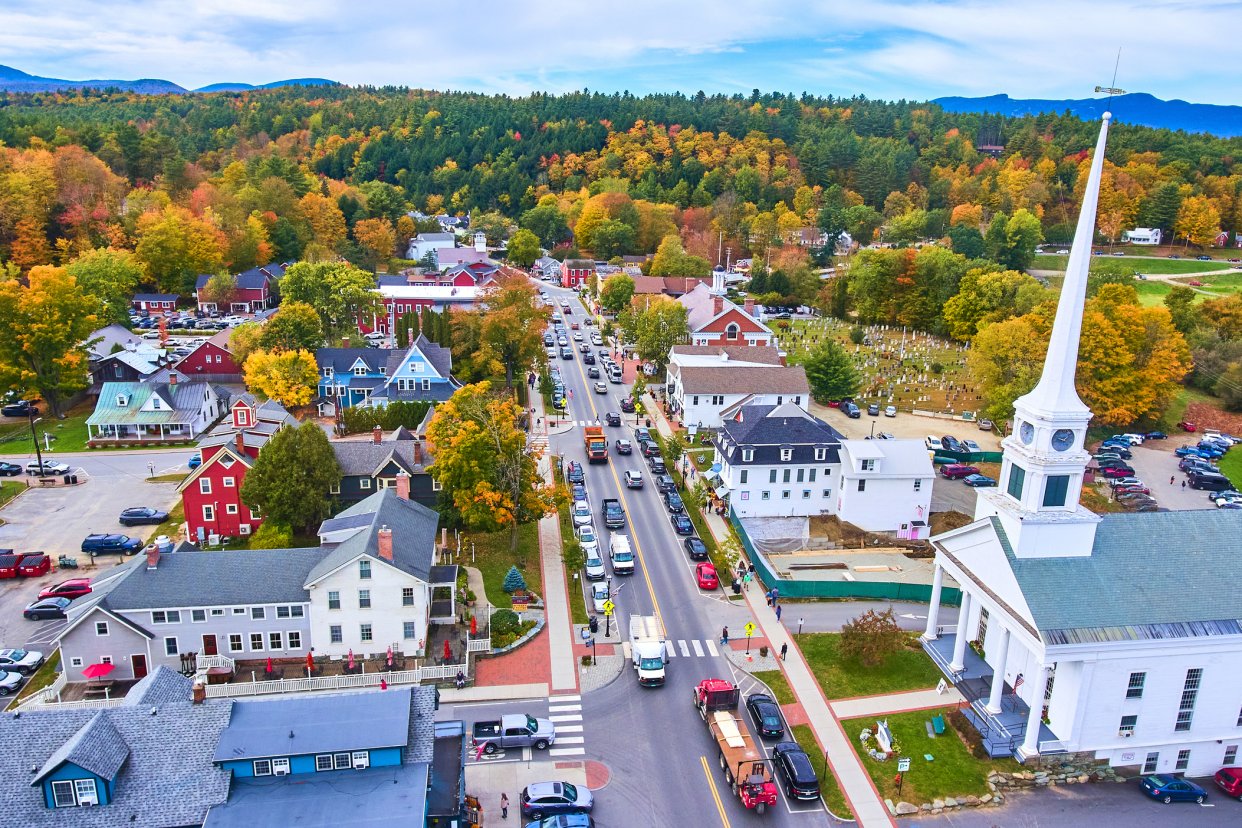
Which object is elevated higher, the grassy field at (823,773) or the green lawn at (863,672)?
the green lawn at (863,672)

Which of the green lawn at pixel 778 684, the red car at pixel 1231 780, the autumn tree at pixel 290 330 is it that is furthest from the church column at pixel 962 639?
the autumn tree at pixel 290 330

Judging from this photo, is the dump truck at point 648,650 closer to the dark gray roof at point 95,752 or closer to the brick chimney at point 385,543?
the brick chimney at point 385,543

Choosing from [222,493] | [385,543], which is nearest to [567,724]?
[385,543]

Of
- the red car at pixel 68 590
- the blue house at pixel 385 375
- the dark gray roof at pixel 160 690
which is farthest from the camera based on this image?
the blue house at pixel 385 375

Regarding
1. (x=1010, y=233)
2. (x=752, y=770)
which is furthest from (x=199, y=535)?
(x=1010, y=233)

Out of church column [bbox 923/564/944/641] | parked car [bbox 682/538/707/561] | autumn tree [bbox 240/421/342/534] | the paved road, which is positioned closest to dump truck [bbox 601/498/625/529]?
the paved road

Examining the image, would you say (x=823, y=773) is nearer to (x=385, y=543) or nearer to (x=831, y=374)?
(x=385, y=543)

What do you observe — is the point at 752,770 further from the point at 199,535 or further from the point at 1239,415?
the point at 1239,415
